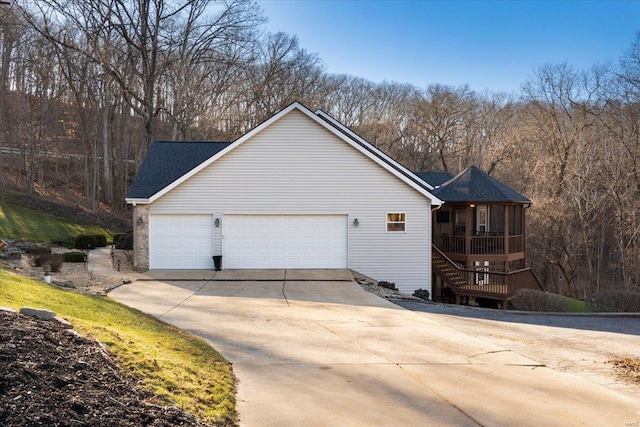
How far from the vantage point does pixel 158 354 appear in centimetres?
582

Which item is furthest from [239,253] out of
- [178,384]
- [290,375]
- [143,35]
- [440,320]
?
[143,35]

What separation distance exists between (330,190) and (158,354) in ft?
42.1

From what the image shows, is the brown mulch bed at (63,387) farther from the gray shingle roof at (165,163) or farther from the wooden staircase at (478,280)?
the wooden staircase at (478,280)

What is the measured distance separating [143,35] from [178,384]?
28.6 meters

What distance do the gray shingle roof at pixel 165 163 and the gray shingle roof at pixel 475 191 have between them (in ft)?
34.7

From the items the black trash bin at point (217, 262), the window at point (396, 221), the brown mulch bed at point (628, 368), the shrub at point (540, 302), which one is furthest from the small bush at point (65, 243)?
the brown mulch bed at point (628, 368)

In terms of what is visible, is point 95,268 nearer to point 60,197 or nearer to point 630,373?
point 630,373

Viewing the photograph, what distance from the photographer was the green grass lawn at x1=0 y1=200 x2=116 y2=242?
82.2 feet

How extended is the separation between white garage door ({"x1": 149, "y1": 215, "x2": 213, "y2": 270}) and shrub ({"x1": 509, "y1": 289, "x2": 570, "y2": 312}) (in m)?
11.0

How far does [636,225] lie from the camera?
23672 millimetres

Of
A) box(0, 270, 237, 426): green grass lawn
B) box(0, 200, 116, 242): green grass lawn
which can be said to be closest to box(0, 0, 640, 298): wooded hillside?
box(0, 200, 116, 242): green grass lawn

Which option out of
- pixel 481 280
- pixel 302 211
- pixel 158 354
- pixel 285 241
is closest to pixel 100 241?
pixel 285 241

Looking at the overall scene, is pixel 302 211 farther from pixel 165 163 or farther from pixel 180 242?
pixel 165 163

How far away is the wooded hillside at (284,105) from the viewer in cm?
2683
